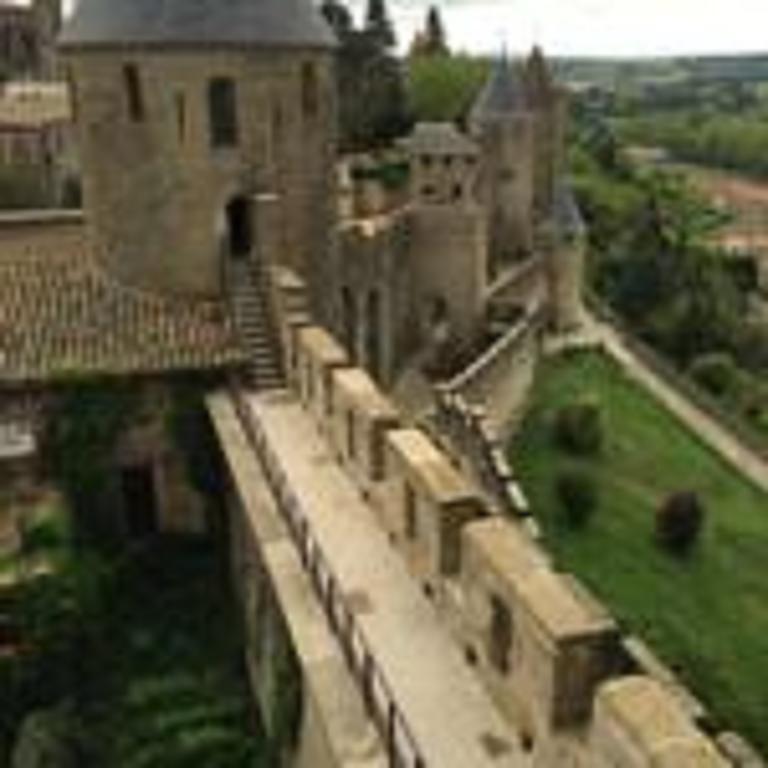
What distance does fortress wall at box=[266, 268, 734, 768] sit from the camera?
272 inches

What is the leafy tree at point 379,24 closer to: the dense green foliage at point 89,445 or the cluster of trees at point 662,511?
the cluster of trees at point 662,511

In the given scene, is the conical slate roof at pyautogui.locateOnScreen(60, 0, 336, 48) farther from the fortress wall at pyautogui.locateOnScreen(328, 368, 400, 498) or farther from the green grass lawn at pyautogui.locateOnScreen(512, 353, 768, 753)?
the green grass lawn at pyautogui.locateOnScreen(512, 353, 768, 753)

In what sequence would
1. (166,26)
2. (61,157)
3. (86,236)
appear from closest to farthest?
(166,26) → (86,236) → (61,157)

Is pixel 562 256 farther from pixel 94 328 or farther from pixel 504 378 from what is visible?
pixel 94 328

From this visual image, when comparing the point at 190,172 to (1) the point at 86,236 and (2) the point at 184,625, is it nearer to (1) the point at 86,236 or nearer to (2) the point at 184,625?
(1) the point at 86,236

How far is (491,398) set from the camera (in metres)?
29.6

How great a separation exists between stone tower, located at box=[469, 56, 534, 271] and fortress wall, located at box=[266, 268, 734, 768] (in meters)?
30.8

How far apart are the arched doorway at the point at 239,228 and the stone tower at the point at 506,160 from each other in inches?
920

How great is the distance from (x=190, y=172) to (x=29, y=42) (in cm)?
6832

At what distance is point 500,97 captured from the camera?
41656mm

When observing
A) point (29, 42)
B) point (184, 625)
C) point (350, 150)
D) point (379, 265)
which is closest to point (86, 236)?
point (184, 625)

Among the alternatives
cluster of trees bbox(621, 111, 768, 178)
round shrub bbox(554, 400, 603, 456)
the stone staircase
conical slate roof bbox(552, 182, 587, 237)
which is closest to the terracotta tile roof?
the stone staircase

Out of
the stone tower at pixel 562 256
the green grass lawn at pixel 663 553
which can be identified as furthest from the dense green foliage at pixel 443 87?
the green grass lawn at pixel 663 553

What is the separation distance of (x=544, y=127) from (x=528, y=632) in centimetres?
3949
